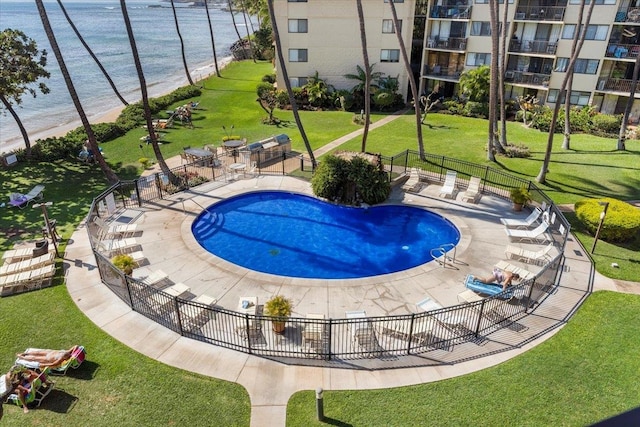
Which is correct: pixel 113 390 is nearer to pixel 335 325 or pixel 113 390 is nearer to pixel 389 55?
pixel 335 325

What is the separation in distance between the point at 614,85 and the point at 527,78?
7.27 meters

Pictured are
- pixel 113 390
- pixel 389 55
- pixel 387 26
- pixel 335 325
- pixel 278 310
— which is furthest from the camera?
pixel 389 55

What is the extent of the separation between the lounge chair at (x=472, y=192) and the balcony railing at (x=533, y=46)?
25122mm

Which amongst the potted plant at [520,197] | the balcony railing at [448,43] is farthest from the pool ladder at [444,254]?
the balcony railing at [448,43]

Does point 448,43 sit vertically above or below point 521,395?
above

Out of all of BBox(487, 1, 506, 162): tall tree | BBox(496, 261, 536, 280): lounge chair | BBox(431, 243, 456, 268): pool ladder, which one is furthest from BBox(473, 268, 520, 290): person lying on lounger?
BBox(487, 1, 506, 162): tall tree

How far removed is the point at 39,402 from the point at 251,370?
5432mm

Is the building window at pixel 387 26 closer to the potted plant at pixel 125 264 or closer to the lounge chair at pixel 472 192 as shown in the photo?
the lounge chair at pixel 472 192

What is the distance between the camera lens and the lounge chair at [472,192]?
23.1 metres

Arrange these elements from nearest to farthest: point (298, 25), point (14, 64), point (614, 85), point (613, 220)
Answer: point (613, 220)
point (14, 64)
point (614, 85)
point (298, 25)

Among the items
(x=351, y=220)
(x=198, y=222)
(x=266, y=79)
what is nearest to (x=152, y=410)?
(x=198, y=222)

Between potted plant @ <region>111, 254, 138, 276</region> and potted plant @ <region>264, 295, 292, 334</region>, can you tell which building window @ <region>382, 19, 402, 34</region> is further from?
potted plant @ <region>264, 295, 292, 334</region>

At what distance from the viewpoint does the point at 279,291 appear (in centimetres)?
1580

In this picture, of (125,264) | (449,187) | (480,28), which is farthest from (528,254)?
(480,28)
